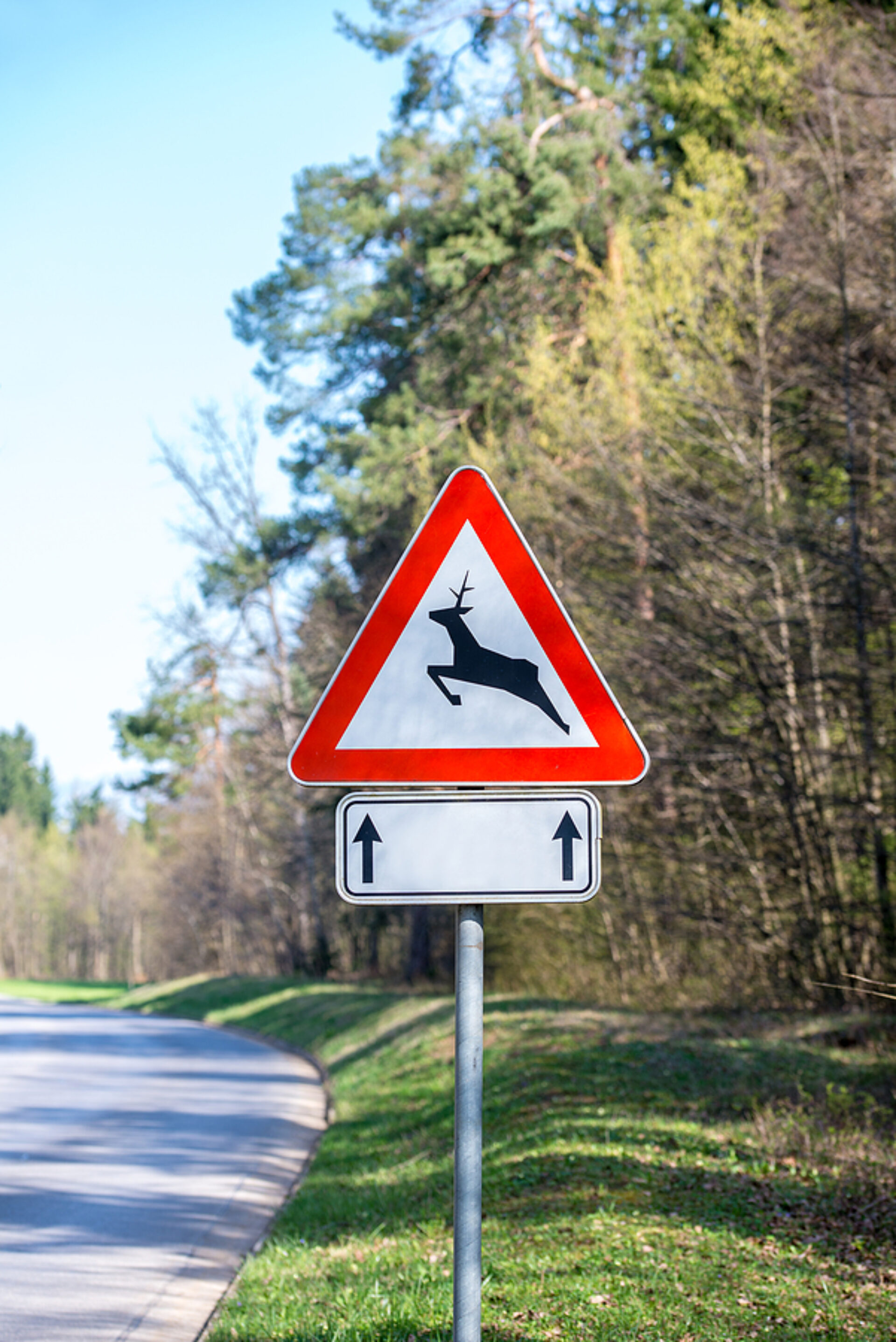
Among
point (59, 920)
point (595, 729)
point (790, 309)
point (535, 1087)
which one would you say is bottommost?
point (59, 920)

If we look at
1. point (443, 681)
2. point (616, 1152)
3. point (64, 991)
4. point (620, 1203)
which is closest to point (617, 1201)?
point (620, 1203)

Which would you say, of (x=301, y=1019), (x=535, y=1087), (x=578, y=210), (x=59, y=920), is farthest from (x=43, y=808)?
(x=535, y=1087)

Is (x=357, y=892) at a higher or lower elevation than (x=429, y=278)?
lower

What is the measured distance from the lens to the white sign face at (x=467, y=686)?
8.88 ft

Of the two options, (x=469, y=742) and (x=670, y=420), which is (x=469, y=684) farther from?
(x=670, y=420)

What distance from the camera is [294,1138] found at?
10820 mm

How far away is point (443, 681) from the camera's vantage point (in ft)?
8.99

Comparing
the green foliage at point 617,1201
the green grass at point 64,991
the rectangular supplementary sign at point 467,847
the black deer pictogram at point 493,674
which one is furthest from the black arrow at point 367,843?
the green grass at point 64,991

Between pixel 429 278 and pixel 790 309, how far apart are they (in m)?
8.21

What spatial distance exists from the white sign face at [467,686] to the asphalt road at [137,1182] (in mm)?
3839

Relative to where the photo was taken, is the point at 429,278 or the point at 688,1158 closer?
the point at 688,1158

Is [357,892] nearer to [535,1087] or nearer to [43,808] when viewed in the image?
[535,1087]

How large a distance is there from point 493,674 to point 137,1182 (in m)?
7.32

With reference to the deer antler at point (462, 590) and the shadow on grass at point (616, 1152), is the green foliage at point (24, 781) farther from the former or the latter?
the deer antler at point (462, 590)
